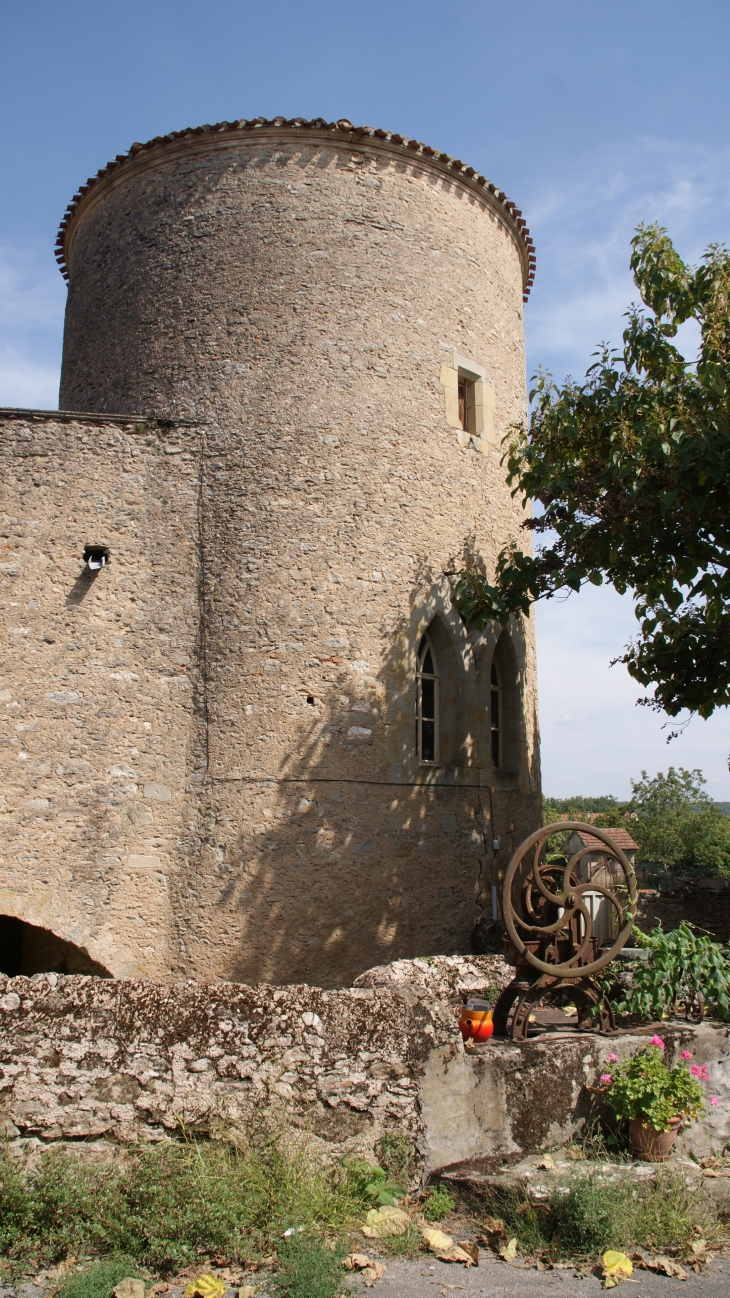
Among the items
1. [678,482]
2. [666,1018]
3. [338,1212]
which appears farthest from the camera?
[678,482]

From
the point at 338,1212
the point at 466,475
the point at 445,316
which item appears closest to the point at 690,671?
the point at 466,475

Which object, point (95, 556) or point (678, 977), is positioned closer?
point (678, 977)

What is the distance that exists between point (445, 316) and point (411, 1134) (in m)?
8.31

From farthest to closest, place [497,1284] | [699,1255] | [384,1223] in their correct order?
[384,1223], [699,1255], [497,1284]

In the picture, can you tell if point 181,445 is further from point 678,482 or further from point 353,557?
point 678,482

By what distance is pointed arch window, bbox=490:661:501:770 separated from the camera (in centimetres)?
1051

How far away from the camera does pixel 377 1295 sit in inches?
150

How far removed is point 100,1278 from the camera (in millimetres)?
3729

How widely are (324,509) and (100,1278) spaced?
21.7ft

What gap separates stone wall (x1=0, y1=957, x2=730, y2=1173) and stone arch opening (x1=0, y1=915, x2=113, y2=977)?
10.7 feet

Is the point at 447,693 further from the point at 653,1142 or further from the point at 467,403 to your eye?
the point at 653,1142

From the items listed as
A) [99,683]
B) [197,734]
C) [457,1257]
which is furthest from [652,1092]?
[99,683]

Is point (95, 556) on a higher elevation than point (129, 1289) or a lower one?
higher

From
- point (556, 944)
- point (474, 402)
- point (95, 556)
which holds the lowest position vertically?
point (556, 944)
